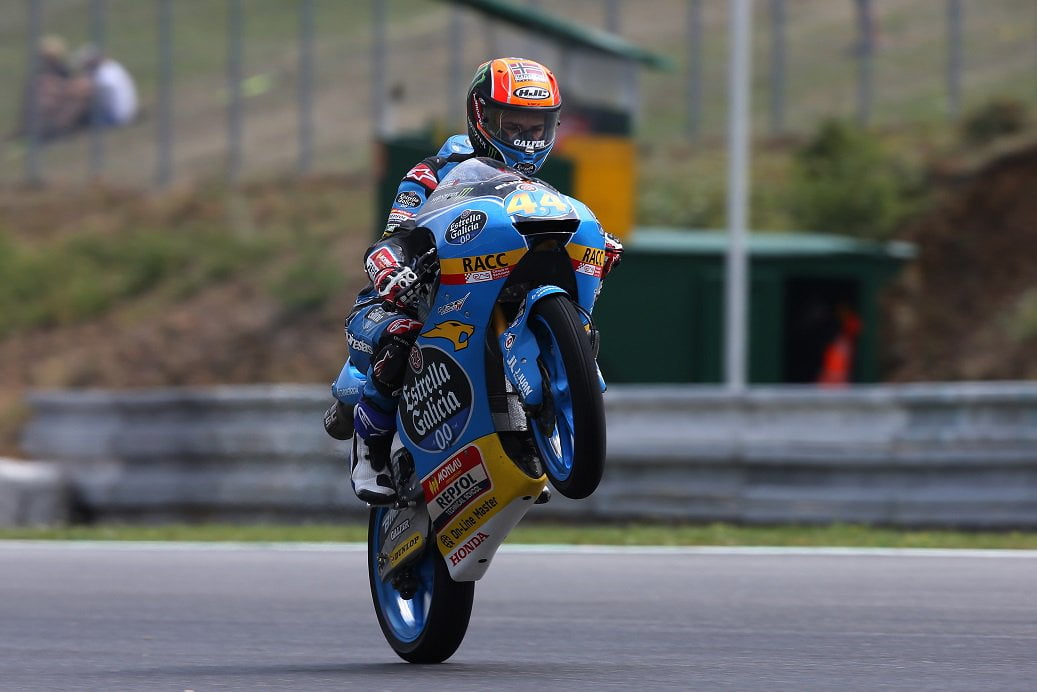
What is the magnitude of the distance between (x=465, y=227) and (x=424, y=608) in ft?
4.90

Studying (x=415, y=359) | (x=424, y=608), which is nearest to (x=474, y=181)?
(x=415, y=359)

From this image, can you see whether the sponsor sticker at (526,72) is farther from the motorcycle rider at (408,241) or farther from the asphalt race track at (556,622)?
the asphalt race track at (556,622)

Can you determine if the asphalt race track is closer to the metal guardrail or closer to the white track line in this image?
the white track line

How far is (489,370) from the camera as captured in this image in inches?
252

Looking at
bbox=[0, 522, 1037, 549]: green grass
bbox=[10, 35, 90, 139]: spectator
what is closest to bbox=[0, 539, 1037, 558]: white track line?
bbox=[0, 522, 1037, 549]: green grass

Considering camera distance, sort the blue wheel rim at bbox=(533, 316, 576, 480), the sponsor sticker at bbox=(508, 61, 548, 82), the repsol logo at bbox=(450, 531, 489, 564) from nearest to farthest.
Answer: the blue wheel rim at bbox=(533, 316, 576, 480)
the repsol logo at bbox=(450, 531, 489, 564)
the sponsor sticker at bbox=(508, 61, 548, 82)

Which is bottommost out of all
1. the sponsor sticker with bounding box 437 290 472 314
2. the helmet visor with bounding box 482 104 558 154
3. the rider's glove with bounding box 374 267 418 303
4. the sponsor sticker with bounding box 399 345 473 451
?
the sponsor sticker with bounding box 399 345 473 451

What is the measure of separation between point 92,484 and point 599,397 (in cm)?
862

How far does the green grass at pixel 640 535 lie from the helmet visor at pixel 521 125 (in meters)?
4.75

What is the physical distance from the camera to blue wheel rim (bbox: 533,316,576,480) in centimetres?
605

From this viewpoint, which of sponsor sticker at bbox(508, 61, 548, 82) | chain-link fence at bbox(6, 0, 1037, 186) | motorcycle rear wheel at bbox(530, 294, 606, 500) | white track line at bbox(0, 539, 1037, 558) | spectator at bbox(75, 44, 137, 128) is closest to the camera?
motorcycle rear wheel at bbox(530, 294, 606, 500)

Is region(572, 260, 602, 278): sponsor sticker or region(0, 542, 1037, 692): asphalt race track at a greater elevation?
region(572, 260, 602, 278): sponsor sticker

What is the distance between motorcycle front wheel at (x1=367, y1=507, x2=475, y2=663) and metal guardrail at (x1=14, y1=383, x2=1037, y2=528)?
5.52m

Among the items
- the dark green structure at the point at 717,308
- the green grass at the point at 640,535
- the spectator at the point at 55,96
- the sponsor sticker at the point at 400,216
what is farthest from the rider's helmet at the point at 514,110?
the spectator at the point at 55,96
